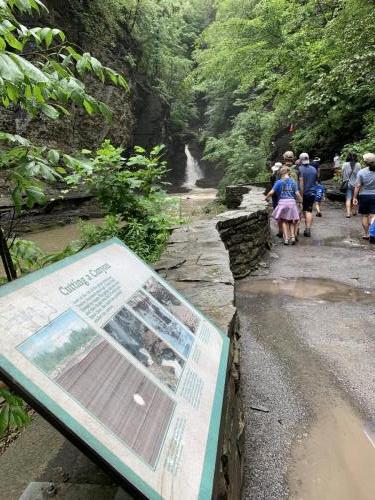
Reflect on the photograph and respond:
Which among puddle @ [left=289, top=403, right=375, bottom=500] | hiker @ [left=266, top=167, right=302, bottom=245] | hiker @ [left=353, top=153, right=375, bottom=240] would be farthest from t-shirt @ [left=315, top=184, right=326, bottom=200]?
puddle @ [left=289, top=403, right=375, bottom=500]

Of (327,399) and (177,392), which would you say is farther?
(327,399)

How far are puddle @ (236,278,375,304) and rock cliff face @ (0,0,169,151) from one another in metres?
13.3

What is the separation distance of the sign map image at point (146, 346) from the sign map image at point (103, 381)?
0.24 feet

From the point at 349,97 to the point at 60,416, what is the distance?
1666 centimetres

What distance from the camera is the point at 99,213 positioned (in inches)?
665

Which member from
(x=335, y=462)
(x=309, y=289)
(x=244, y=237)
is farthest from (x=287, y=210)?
(x=335, y=462)

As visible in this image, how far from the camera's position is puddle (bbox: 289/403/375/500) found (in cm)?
214

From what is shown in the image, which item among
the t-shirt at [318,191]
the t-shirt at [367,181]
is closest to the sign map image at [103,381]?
the t-shirt at [367,181]

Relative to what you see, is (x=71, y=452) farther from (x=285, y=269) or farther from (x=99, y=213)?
(x=99, y=213)

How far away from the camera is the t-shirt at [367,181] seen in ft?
23.7

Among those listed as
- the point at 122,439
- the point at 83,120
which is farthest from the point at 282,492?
the point at 83,120

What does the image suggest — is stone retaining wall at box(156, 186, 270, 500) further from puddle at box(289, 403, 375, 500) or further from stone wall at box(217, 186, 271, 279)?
puddle at box(289, 403, 375, 500)

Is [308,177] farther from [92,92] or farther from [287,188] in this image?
[92,92]

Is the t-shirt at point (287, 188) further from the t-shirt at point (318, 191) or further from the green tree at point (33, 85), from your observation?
the green tree at point (33, 85)
